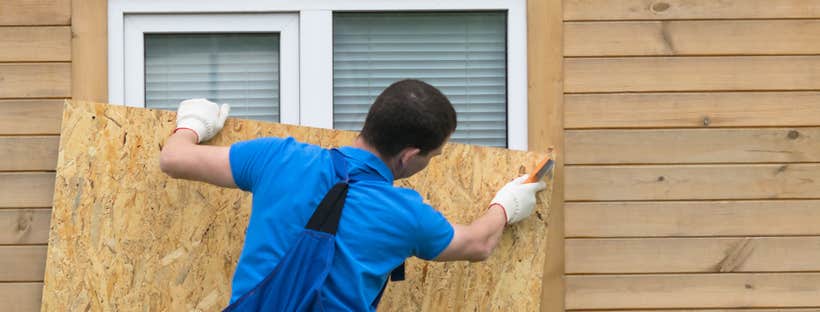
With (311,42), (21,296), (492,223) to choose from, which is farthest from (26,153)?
(492,223)

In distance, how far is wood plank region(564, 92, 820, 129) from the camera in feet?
10.9

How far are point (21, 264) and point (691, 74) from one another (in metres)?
2.38

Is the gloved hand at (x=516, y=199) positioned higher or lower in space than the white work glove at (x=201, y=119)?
lower

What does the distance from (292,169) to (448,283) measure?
0.96m

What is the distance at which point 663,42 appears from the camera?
131 inches

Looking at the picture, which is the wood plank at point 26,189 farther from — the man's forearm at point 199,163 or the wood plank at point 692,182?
the wood plank at point 692,182

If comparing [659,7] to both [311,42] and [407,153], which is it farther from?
[407,153]

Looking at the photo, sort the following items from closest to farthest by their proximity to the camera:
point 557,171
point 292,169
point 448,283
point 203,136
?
point 292,169, point 203,136, point 448,283, point 557,171

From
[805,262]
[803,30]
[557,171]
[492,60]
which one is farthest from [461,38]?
[805,262]

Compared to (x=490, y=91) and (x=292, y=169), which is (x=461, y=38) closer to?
(x=490, y=91)

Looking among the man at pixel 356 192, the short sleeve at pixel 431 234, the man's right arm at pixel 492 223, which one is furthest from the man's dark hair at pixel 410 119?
the man's right arm at pixel 492 223

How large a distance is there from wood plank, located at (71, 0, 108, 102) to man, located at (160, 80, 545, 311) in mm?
1037

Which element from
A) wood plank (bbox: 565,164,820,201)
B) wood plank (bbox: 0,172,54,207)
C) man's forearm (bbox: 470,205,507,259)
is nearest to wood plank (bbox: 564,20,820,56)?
wood plank (bbox: 565,164,820,201)

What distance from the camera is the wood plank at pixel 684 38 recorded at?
131 inches
